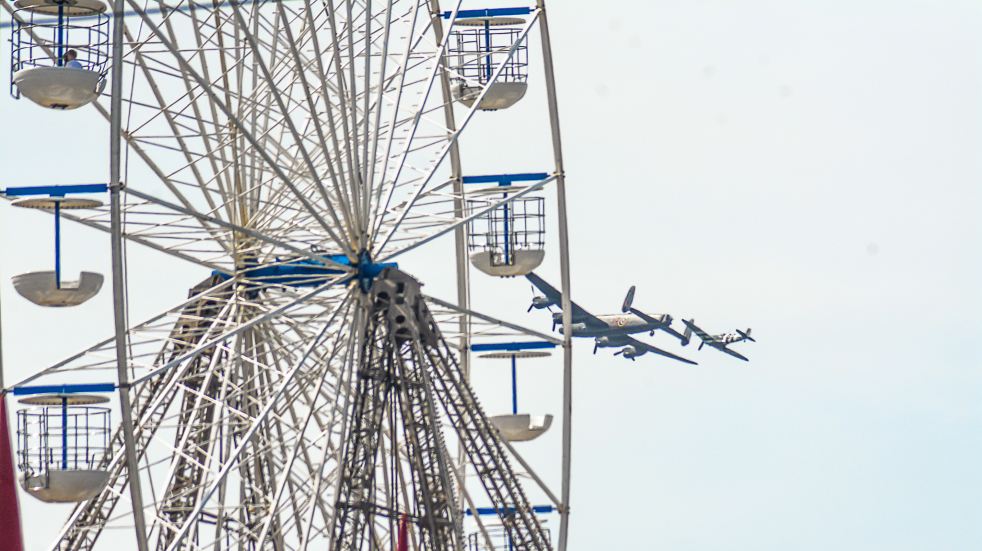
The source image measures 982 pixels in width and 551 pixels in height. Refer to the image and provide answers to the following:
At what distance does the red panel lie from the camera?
5481 cm

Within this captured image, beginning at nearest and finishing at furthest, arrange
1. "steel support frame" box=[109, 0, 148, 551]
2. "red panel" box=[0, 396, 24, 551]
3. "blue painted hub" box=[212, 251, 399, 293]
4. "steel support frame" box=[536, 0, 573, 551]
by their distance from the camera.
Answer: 1. "steel support frame" box=[109, 0, 148, 551]
2. "red panel" box=[0, 396, 24, 551]
3. "blue painted hub" box=[212, 251, 399, 293]
4. "steel support frame" box=[536, 0, 573, 551]

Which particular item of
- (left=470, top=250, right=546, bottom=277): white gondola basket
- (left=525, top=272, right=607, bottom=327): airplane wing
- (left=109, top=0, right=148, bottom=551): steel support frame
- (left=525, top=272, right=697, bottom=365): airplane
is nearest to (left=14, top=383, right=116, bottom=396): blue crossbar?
(left=109, top=0, right=148, bottom=551): steel support frame

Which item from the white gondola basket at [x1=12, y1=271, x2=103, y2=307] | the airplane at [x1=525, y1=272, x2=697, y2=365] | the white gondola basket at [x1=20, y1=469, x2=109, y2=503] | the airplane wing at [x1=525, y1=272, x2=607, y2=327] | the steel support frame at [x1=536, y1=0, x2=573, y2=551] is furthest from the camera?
the airplane at [x1=525, y1=272, x2=697, y2=365]

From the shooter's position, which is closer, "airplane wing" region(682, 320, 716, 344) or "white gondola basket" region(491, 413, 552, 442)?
Answer: "white gondola basket" region(491, 413, 552, 442)

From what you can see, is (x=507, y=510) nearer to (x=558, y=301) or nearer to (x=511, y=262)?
(x=511, y=262)

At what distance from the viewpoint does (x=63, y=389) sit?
54.4m

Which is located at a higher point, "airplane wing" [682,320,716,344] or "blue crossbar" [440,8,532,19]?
"blue crossbar" [440,8,532,19]

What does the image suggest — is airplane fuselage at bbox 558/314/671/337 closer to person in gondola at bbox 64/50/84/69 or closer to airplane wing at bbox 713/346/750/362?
airplane wing at bbox 713/346/750/362

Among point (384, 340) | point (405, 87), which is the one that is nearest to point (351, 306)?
point (384, 340)

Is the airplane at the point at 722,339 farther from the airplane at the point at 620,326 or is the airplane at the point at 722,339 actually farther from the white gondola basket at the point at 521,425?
the white gondola basket at the point at 521,425

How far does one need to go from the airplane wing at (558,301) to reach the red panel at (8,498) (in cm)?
5039

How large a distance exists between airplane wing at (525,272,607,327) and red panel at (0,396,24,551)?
50391 mm

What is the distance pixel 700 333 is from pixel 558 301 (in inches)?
418

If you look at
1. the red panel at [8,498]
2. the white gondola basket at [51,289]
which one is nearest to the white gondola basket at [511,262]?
the white gondola basket at [51,289]
